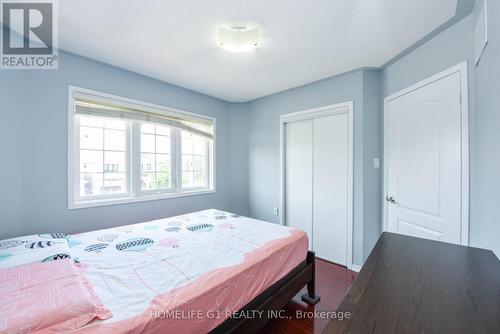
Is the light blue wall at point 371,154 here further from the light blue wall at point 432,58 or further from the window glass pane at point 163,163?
the window glass pane at point 163,163

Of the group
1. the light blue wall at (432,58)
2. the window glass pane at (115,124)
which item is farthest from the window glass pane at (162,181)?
the light blue wall at (432,58)

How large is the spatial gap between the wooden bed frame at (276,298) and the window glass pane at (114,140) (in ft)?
7.37

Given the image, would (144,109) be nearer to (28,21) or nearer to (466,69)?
(28,21)

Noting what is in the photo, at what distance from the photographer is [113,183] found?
97.3 inches

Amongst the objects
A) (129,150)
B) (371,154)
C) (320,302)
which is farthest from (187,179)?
(371,154)

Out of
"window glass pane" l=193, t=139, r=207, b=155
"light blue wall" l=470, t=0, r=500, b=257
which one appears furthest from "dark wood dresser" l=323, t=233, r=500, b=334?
"window glass pane" l=193, t=139, r=207, b=155

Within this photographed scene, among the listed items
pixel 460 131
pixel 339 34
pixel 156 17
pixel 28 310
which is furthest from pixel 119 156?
pixel 460 131

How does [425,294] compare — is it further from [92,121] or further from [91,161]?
[92,121]

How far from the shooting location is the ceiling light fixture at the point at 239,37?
169 centimetres

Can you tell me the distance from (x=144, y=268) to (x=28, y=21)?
2.11m

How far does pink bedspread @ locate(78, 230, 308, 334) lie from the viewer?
0.90 meters

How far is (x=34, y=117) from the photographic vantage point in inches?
74.4

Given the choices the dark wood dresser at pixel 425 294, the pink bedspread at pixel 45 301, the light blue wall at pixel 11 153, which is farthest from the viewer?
the light blue wall at pixel 11 153

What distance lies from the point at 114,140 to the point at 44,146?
633 mm
